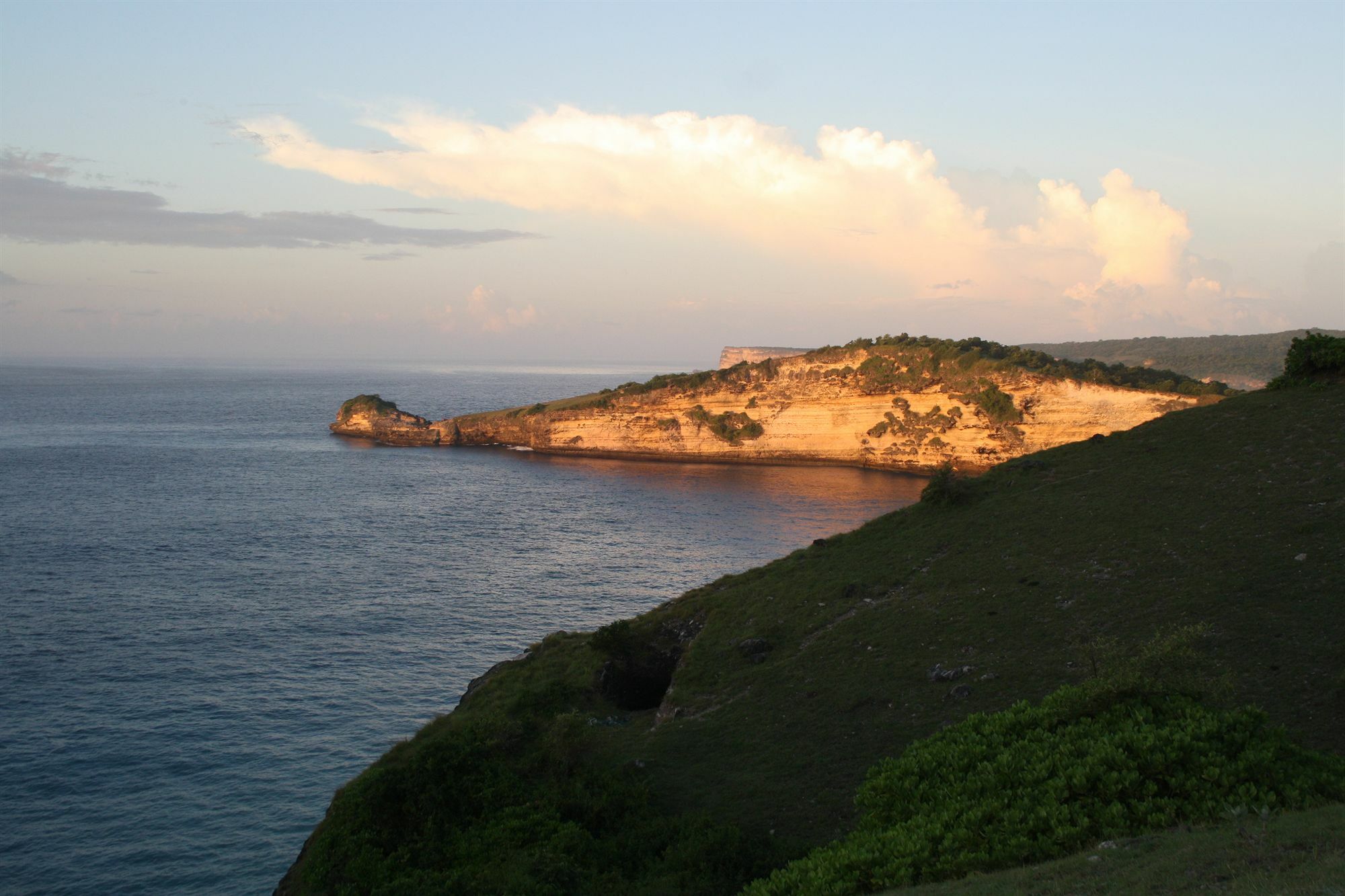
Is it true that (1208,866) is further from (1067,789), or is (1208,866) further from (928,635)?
(928,635)

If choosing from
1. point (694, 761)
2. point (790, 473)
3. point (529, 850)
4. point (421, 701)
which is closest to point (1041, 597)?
point (694, 761)

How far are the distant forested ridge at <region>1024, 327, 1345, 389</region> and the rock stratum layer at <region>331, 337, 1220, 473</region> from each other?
60.2 m

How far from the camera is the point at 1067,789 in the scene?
33.5ft

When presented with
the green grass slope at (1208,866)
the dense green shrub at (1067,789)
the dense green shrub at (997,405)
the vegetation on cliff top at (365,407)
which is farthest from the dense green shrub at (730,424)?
the green grass slope at (1208,866)

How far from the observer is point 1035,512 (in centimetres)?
2670

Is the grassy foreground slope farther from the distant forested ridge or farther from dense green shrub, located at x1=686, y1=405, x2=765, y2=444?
the distant forested ridge

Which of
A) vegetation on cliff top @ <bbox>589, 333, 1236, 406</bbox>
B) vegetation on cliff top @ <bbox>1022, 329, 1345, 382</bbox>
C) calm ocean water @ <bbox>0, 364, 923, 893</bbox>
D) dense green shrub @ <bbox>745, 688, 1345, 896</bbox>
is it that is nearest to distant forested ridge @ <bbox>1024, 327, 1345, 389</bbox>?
vegetation on cliff top @ <bbox>1022, 329, 1345, 382</bbox>

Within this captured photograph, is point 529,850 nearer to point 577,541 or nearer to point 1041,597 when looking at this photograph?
point 1041,597

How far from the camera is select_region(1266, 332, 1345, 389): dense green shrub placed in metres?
29.0

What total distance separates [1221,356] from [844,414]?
11082 cm

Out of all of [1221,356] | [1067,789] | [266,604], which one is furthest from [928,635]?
[1221,356]

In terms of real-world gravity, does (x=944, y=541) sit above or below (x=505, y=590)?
above

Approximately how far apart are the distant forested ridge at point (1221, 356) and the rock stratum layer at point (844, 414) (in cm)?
6018

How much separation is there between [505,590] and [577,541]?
1105cm
